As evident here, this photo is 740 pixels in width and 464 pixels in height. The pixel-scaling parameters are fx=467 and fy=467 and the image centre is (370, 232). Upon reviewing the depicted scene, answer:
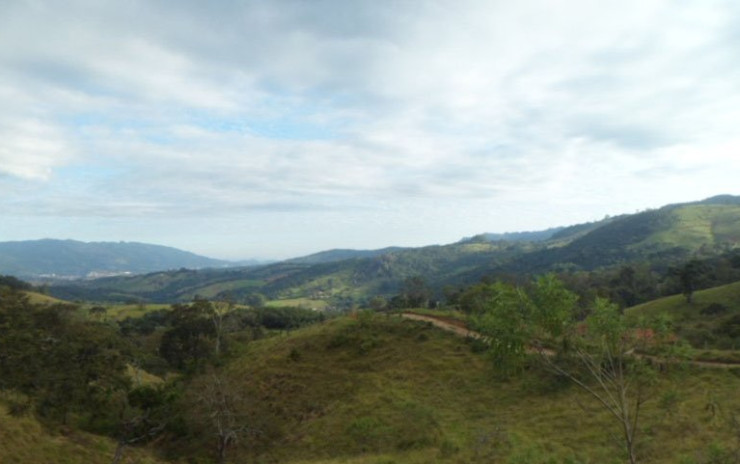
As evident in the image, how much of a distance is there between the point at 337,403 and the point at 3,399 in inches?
966

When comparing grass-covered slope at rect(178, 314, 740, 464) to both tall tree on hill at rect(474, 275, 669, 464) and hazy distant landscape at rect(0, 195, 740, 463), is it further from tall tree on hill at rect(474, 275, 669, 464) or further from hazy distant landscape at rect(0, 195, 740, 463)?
tall tree on hill at rect(474, 275, 669, 464)

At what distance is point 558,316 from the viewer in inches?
455

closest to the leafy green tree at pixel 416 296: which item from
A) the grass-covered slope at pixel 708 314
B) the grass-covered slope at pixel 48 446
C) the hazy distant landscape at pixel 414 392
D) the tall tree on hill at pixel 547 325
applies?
the grass-covered slope at pixel 708 314

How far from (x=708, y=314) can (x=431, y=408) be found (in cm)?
5956

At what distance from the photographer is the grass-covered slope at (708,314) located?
47.9 metres

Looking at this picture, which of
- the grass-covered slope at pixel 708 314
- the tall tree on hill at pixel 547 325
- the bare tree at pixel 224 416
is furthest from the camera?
the grass-covered slope at pixel 708 314


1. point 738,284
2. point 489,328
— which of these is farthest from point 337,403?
point 738,284

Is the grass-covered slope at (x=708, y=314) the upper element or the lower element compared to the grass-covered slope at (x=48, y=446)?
upper

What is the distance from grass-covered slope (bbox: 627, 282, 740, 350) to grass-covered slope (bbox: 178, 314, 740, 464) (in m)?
21.7

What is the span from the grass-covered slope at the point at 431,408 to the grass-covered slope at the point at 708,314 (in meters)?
21.7

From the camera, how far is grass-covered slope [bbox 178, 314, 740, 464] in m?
22.9

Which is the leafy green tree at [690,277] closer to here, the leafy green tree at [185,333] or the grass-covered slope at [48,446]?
the leafy green tree at [185,333]

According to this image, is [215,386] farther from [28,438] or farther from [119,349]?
[28,438]

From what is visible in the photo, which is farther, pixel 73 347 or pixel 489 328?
pixel 73 347
